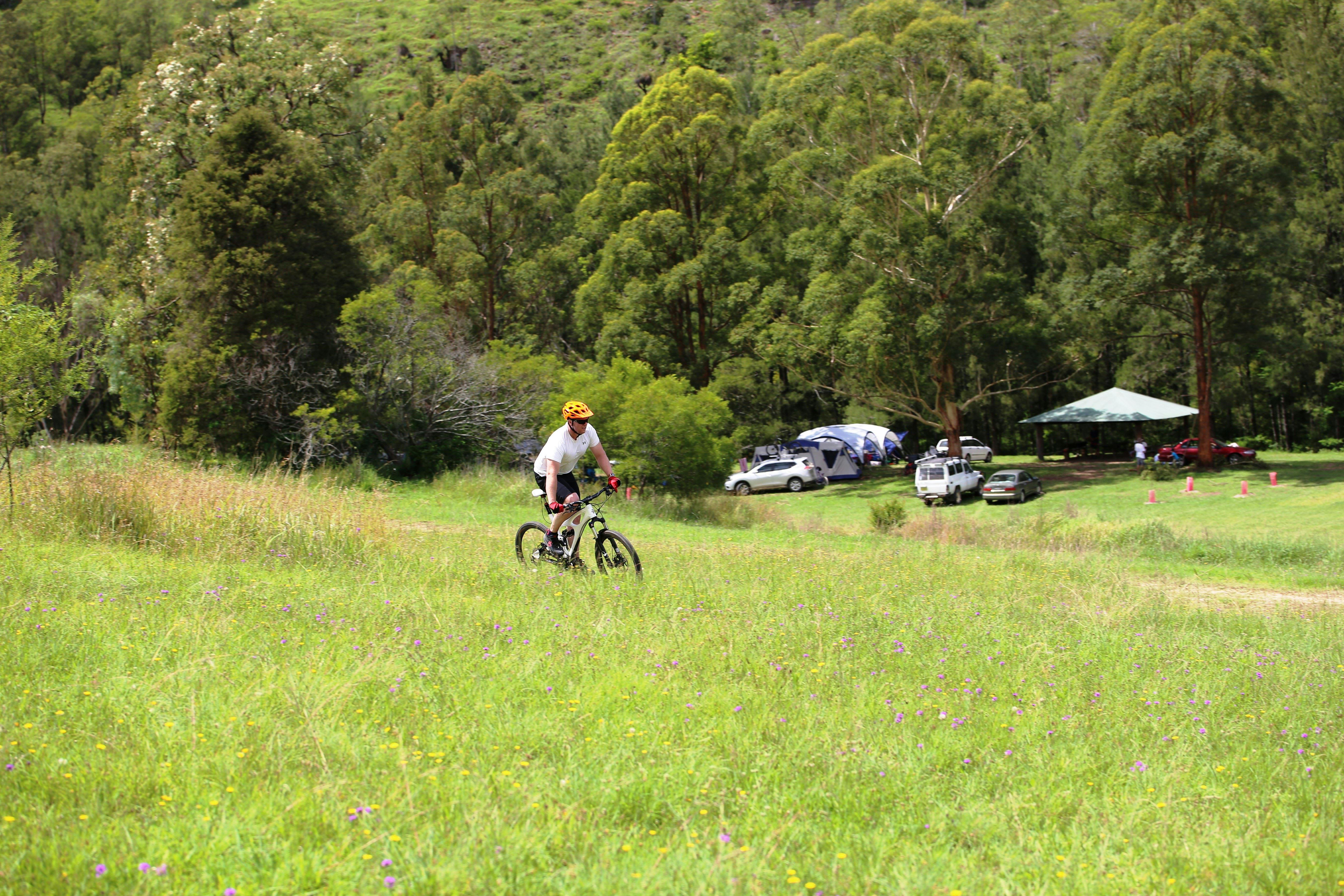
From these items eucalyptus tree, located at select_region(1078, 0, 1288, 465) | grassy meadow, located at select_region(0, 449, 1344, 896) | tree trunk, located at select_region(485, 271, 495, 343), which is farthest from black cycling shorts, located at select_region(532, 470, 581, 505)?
tree trunk, located at select_region(485, 271, 495, 343)

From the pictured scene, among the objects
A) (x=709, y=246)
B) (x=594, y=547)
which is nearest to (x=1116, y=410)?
(x=709, y=246)

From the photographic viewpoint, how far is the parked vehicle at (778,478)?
137 feet

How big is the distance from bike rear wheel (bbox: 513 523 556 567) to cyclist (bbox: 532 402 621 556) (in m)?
0.06

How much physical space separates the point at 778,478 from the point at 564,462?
109 feet

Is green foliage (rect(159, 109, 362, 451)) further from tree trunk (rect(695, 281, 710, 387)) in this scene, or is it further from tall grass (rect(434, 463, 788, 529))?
tree trunk (rect(695, 281, 710, 387))

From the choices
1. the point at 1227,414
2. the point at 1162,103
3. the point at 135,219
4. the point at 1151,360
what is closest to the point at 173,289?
the point at 135,219

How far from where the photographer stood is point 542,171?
5034 centimetres

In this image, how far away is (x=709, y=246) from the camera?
41438mm

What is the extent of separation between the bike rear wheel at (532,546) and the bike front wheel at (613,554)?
419 millimetres

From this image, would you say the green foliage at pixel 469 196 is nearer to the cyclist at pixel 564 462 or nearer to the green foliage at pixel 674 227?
the green foliage at pixel 674 227

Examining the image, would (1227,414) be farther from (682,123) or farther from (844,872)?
(844,872)

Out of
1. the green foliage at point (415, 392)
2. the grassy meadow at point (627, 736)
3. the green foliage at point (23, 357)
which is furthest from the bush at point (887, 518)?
the green foliage at point (23, 357)

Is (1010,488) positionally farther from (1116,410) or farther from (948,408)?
(1116,410)

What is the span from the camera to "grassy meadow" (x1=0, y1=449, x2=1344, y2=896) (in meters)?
3.42
